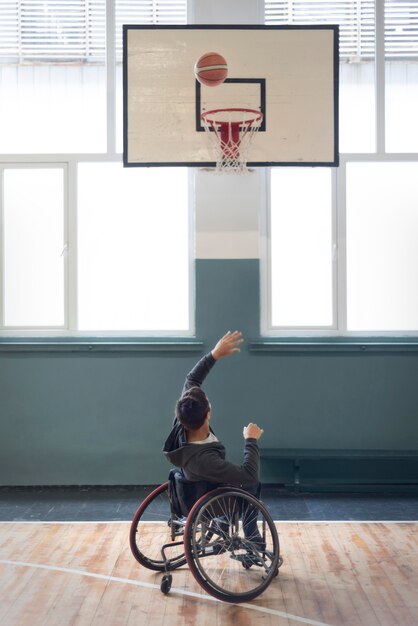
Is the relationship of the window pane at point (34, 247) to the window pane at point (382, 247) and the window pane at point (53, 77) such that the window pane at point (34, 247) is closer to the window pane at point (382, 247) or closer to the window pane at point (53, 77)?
the window pane at point (53, 77)

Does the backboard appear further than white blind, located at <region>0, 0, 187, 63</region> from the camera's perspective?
No

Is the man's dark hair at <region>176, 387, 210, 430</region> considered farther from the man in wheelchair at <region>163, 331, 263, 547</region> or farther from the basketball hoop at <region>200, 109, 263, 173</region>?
the basketball hoop at <region>200, 109, 263, 173</region>

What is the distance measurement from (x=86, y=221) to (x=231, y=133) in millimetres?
1349

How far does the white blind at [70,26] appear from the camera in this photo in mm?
5824

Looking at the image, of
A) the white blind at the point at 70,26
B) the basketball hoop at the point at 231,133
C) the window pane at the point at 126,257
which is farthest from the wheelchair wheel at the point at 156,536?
the white blind at the point at 70,26

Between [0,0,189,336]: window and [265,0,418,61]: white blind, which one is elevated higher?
[265,0,418,61]: white blind

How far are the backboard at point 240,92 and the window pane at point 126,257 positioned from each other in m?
0.75

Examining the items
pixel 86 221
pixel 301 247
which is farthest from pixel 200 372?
pixel 86 221

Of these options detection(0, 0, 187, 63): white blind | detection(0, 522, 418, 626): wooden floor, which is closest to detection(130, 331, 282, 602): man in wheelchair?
detection(0, 522, 418, 626): wooden floor

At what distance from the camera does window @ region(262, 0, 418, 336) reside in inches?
227

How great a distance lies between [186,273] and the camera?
5.79 meters

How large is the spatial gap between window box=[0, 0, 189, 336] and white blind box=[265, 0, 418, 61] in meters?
1.02

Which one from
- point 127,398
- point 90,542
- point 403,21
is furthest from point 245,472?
point 403,21

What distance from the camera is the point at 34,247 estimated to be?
5789 mm
